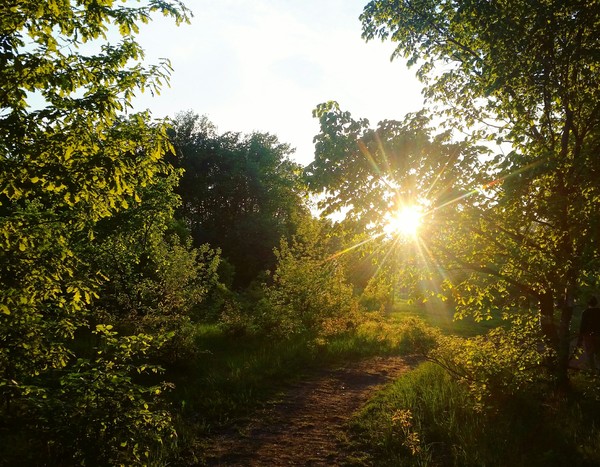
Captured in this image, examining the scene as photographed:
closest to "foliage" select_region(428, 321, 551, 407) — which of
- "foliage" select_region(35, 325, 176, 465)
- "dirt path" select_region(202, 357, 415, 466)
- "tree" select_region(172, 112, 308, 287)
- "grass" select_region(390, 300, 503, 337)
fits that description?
"dirt path" select_region(202, 357, 415, 466)

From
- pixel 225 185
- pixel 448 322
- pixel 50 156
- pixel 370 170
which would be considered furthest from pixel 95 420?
pixel 225 185

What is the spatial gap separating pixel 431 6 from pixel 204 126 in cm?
4548

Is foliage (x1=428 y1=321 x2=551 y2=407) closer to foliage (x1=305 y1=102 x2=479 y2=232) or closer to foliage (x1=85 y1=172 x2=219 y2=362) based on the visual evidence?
foliage (x1=305 y1=102 x2=479 y2=232)

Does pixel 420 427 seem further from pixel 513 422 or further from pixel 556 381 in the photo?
pixel 556 381

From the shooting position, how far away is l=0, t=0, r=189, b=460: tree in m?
4.29

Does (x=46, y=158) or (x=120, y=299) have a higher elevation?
(x=46, y=158)

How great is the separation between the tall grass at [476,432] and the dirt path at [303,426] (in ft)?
1.66

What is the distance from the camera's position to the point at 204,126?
49625 mm

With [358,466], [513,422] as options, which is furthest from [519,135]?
[358,466]

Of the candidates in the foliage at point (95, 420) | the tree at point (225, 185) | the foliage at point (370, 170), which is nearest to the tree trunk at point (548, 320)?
the foliage at point (370, 170)

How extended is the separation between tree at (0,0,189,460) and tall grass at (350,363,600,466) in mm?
5139

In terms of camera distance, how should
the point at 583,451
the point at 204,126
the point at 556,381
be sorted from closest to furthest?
the point at 583,451 → the point at 556,381 → the point at 204,126

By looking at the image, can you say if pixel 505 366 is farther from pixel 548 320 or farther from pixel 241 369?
pixel 241 369

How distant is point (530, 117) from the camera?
23.9 feet
